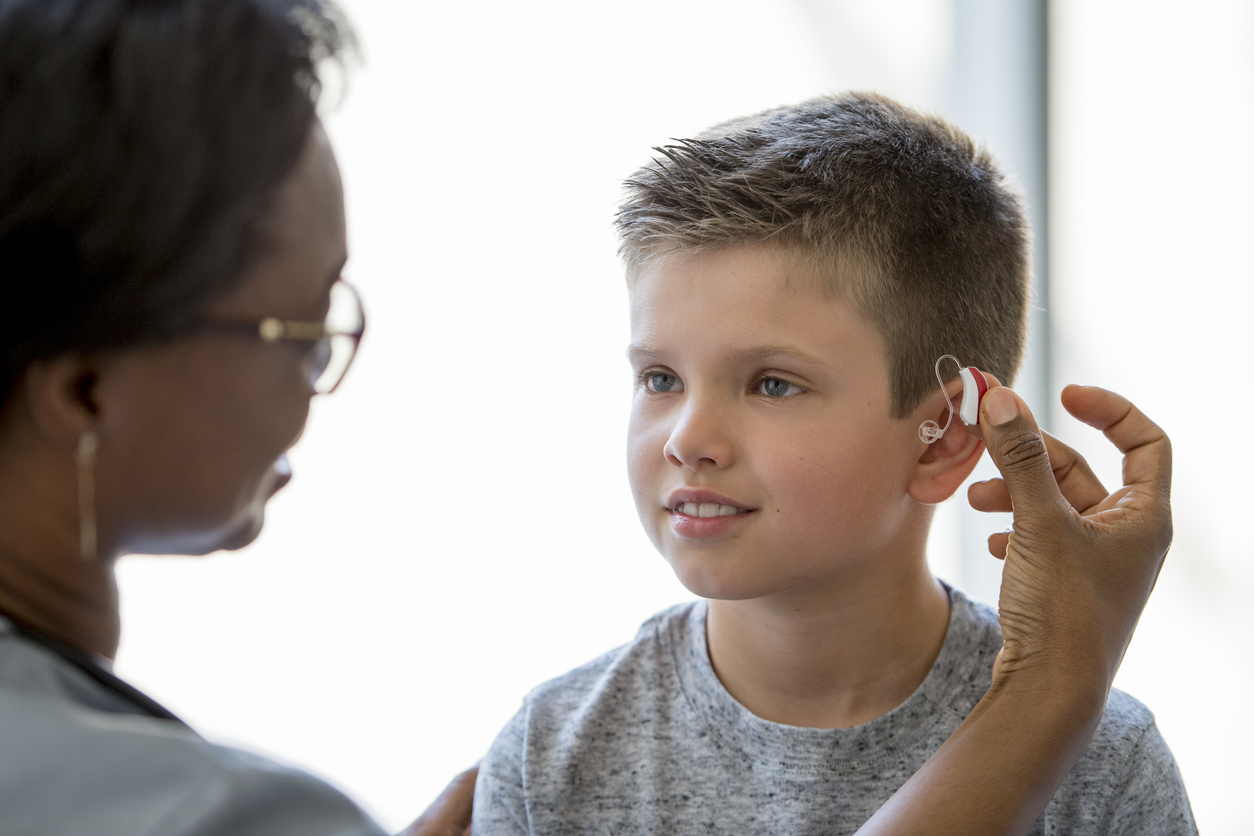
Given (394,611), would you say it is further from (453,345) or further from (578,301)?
(578,301)

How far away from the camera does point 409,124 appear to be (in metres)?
1.85

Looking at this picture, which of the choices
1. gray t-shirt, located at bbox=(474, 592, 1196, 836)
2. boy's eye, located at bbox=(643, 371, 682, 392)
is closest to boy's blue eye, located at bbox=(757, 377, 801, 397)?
boy's eye, located at bbox=(643, 371, 682, 392)

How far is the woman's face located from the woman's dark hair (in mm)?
29

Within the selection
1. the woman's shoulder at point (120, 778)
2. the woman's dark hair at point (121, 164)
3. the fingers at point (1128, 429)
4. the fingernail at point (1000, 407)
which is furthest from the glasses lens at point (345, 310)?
the fingers at point (1128, 429)

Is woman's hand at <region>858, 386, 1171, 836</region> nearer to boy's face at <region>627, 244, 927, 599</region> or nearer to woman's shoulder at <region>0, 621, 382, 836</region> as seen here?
boy's face at <region>627, 244, 927, 599</region>

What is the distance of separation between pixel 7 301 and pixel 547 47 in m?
1.47

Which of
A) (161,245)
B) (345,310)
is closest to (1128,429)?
(345,310)

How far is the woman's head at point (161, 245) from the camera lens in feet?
2.05

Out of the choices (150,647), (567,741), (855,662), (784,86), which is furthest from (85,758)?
(784,86)

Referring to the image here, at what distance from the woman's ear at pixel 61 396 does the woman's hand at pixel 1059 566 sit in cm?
77

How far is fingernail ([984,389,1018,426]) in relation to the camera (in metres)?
0.97

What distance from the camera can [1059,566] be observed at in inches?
37.5

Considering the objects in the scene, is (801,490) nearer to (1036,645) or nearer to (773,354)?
(773,354)

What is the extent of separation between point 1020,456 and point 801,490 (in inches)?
8.9
